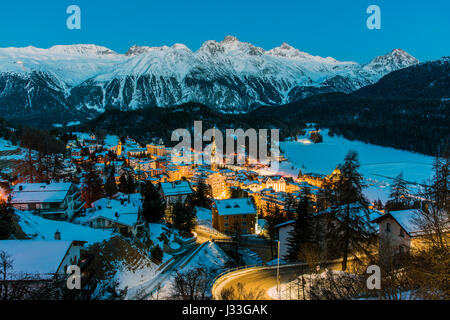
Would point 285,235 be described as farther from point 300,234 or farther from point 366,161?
point 366,161

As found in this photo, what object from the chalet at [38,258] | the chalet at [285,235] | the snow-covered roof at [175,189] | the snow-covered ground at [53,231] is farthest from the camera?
the snow-covered roof at [175,189]

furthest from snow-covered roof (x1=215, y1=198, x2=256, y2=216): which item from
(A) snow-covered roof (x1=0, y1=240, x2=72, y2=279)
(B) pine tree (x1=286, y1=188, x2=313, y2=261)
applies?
(A) snow-covered roof (x1=0, y1=240, x2=72, y2=279)

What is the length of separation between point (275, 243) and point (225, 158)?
81468mm

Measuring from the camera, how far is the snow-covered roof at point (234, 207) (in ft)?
104

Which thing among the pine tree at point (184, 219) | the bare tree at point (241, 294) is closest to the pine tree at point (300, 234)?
the bare tree at point (241, 294)

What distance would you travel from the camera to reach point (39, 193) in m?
24.3

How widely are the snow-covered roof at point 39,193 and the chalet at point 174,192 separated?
15437mm

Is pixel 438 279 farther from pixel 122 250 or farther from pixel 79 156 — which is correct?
pixel 79 156

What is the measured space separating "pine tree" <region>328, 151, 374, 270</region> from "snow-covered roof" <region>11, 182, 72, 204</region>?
20.0 metres

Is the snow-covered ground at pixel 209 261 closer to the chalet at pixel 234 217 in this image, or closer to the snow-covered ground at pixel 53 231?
the snow-covered ground at pixel 53 231

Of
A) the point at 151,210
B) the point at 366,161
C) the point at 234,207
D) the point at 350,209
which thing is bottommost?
the point at 366,161

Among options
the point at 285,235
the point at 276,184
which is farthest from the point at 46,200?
the point at 276,184

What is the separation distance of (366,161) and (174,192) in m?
101
